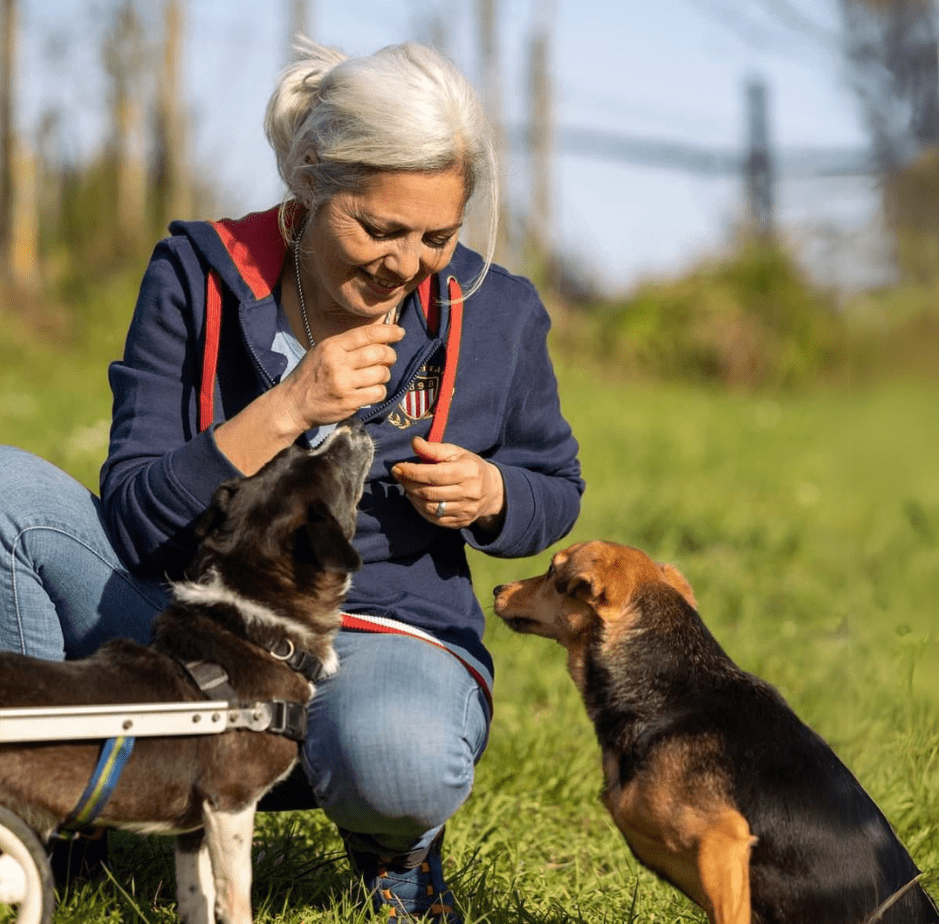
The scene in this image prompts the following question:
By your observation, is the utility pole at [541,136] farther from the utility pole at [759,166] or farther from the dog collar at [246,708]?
the dog collar at [246,708]

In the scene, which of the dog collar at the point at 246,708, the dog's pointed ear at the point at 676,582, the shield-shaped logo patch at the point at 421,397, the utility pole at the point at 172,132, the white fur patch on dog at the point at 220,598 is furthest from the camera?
the utility pole at the point at 172,132

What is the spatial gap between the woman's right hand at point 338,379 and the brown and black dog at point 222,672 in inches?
5.0

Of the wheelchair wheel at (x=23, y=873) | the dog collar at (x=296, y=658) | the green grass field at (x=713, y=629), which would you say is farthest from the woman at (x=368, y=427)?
the wheelchair wheel at (x=23, y=873)

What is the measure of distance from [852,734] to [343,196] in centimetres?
272

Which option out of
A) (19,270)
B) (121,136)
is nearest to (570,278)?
(121,136)

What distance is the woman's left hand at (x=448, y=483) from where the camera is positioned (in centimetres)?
302

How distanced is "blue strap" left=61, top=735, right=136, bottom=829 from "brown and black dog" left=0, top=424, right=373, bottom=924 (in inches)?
0.8

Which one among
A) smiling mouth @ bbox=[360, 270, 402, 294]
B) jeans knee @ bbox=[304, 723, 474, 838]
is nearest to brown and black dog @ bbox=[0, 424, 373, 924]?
jeans knee @ bbox=[304, 723, 474, 838]

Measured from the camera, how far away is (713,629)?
578 centimetres

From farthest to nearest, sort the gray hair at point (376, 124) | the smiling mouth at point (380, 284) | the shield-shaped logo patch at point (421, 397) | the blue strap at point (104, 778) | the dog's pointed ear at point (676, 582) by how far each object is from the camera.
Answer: the dog's pointed ear at point (676, 582)
the shield-shaped logo patch at point (421, 397)
the smiling mouth at point (380, 284)
the gray hair at point (376, 124)
the blue strap at point (104, 778)

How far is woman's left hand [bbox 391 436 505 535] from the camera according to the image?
9.91ft

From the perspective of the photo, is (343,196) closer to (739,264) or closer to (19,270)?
(19,270)

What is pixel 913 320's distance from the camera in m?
4.77

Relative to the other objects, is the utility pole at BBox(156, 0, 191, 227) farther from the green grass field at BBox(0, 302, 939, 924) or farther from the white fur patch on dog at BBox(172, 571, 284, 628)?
the white fur patch on dog at BBox(172, 571, 284, 628)
